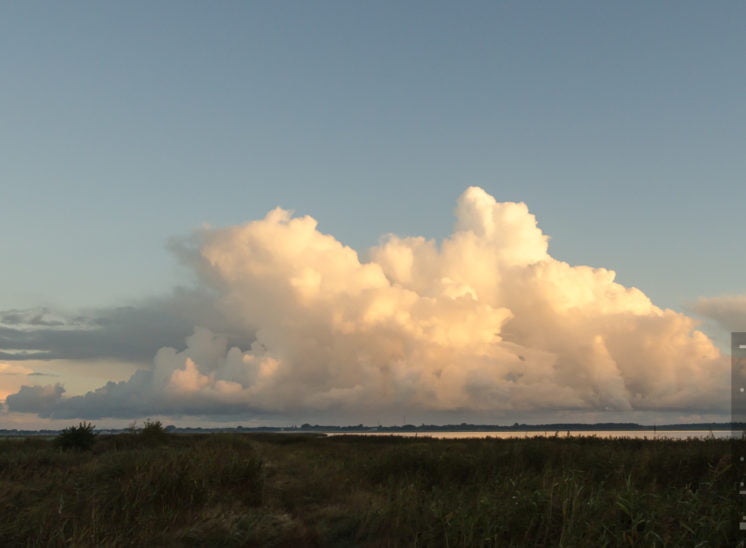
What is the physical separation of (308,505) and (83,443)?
77.7 feet

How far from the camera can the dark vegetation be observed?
9648 millimetres

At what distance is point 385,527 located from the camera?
11398 millimetres

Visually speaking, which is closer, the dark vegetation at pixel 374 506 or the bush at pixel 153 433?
the dark vegetation at pixel 374 506

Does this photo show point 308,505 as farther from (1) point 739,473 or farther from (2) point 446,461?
(1) point 739,473

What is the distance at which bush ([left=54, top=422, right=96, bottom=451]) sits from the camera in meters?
32.8

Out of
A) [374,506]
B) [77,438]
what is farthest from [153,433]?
[374,506]

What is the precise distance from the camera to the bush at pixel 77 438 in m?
32.8

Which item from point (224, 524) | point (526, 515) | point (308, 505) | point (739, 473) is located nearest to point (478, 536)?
point (526, 515)

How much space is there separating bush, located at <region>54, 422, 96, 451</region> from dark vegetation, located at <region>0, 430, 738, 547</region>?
13452mm

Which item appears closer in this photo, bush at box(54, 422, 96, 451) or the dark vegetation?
the dark vegetation

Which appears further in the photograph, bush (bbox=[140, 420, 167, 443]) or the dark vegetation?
bush (bbox=[140, 420, 167, 443])

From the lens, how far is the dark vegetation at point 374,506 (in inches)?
380

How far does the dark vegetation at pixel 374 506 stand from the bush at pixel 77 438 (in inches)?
530

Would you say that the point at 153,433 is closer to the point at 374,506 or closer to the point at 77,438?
the point at 77,438
